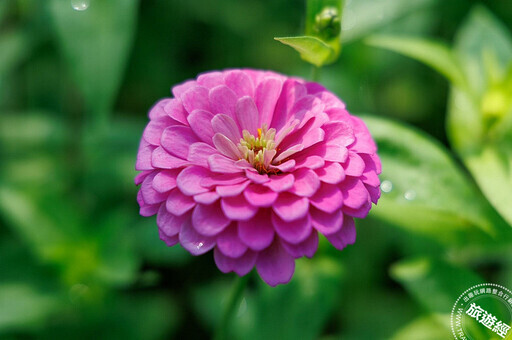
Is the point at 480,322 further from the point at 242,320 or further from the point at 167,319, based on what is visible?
the point at 167,319

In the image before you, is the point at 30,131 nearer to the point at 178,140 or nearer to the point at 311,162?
the point at 178,140

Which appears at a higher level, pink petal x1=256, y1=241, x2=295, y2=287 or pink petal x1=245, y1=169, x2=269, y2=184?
pink petal x1=245, y1=169, x2=269, y2=184

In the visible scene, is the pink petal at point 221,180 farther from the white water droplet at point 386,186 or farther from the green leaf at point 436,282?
the green leaf at point 436,282

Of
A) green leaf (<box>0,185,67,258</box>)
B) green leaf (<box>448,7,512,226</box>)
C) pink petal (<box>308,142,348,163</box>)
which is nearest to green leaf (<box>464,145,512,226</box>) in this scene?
green leaf (<box>448,7,512,226</box>)

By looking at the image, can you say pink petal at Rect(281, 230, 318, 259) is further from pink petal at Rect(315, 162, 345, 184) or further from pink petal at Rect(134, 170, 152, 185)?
pink petal at Rect(134, 170, 152, 185)

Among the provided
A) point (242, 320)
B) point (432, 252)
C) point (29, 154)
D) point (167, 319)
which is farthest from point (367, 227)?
point (29, 154)

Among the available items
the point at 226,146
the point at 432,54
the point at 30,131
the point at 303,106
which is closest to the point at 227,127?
the point at 226,146
